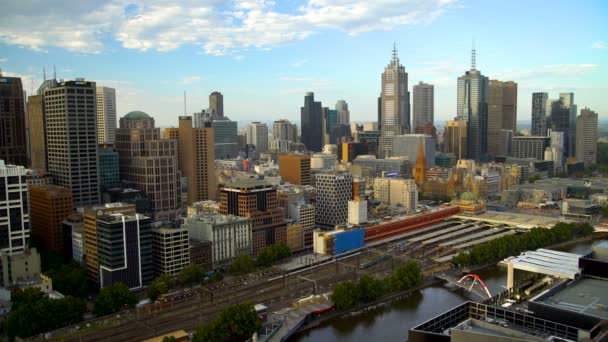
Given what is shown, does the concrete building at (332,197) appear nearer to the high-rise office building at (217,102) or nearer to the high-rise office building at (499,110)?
the high-rise office building at (499,110)

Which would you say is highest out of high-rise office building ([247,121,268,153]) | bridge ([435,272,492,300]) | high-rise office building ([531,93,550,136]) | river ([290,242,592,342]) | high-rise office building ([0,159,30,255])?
high-rise office building ([531,93,550,136])

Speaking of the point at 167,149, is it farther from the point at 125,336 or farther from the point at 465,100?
the point at 465,100

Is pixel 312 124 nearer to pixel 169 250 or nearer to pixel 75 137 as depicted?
pixel 75 137

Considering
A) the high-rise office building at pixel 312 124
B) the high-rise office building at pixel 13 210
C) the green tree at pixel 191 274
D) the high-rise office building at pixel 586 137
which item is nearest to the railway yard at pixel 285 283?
the green tree at pixel 191 274

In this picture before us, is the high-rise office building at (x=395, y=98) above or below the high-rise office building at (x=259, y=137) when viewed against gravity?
above

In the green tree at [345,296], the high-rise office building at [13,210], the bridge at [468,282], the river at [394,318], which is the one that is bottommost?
the river at [394,318]

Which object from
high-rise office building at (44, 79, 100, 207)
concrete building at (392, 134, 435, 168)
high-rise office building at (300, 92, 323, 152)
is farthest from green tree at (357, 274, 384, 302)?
high-rise office building at (300, 92, 323, 152)

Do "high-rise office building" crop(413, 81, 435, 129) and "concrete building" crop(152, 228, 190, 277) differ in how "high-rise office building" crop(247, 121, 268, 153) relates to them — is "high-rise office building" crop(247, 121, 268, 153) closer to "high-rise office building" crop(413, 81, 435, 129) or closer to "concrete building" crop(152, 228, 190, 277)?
"high-rise office building" crop(413, 81, 435, 129)
